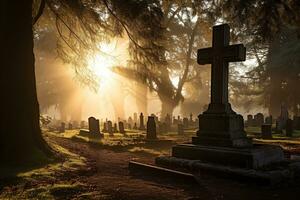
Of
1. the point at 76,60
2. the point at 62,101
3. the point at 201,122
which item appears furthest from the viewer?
the point at 62,101

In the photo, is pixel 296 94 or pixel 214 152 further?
pixel 296 94

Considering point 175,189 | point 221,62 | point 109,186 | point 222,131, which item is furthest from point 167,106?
point 175,189

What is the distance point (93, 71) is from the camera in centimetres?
1552

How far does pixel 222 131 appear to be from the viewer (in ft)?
29.3

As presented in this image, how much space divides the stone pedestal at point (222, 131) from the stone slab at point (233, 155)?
11.1 inches

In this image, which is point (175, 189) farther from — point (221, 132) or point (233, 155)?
point (221, 132)

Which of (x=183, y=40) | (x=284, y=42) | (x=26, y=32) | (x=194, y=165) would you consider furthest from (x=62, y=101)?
(x=194, y=165)

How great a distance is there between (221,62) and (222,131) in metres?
1.98

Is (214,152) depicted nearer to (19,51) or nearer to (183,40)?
(19,51)

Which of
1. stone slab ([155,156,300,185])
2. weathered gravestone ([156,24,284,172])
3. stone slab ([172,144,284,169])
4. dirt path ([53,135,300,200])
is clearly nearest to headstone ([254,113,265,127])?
weathered gravestone ([156,24,284,172])

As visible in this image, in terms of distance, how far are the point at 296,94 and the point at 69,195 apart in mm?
28110

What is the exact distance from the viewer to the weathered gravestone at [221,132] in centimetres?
808

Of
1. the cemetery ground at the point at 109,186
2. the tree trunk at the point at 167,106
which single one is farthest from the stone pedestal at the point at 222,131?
the tree trunk at the point at 167,106

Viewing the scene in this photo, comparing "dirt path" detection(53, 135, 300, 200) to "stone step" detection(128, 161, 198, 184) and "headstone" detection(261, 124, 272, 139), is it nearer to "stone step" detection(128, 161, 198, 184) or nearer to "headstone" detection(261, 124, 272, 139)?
"stone step" detection(128, 161, 198, 184)
